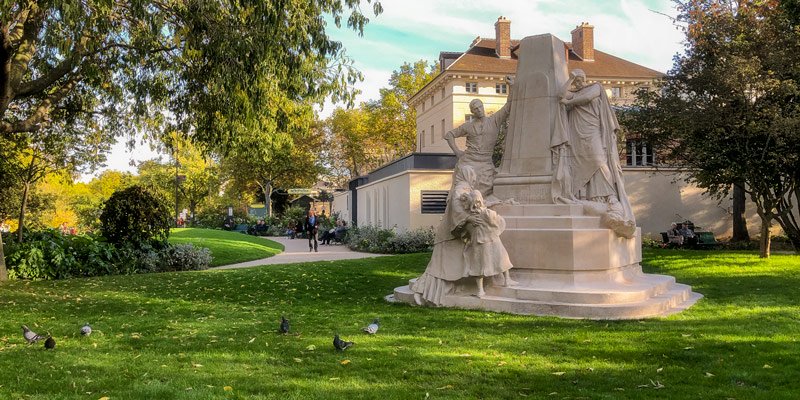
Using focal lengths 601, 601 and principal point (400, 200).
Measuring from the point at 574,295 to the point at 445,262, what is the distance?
77.5 inches

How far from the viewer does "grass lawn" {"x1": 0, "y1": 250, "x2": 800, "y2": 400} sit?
476 cm

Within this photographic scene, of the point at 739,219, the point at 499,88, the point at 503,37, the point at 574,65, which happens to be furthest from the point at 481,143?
the point at 503,37

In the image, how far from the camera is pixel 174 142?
50.0 feet

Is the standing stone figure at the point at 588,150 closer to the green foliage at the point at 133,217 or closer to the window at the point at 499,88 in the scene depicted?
the green foliage at the point at 133,217

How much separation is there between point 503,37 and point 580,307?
37.1 m

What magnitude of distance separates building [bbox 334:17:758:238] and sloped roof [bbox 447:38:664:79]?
0.21 ft

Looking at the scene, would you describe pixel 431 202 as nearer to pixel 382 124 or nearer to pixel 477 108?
pixel 477 108

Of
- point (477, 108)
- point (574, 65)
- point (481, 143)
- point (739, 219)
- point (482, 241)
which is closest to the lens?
point (482, 241)

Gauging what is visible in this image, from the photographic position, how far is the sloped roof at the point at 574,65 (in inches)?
1561

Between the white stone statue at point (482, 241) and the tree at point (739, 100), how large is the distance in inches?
Answer: 404

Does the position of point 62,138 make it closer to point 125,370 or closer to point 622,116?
point 125,370

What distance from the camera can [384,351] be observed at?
19.9ft

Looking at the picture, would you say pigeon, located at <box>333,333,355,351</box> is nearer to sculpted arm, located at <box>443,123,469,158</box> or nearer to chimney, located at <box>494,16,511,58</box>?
sculpted arm, located at <box>443,123,469,158</box>

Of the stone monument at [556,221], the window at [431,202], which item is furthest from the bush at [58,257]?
the window at [431,202]
